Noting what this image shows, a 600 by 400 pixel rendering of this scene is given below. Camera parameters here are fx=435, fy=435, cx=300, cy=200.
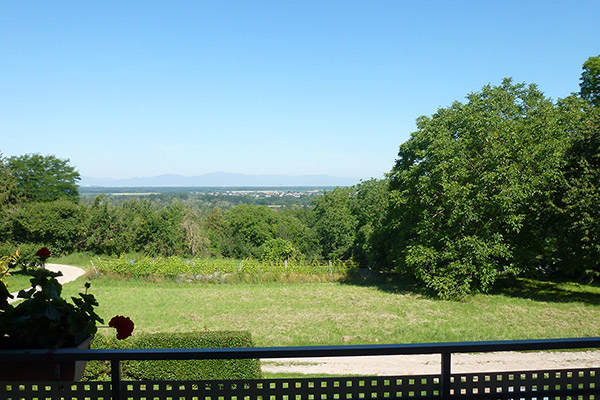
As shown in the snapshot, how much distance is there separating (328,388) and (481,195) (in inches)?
576

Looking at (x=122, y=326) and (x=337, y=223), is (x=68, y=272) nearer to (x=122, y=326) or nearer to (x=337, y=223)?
(x=337, y=223)

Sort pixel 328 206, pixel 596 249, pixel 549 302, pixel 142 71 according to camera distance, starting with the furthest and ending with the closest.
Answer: pixel 328 206 < pixel 142 71 < pixel 549 302 < pixel 596 249

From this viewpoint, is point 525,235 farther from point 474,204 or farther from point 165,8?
point 165,8

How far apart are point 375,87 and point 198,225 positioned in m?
16.7

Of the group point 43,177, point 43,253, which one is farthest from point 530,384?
point 43,177

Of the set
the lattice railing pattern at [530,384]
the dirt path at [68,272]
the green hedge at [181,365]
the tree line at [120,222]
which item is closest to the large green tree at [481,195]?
the green hedge at [181,365]

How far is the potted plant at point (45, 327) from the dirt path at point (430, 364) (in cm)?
657

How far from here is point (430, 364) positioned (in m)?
8.42

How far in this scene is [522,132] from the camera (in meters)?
15.4

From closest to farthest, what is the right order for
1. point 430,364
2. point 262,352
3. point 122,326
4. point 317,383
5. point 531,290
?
point 262,352
point 317,383
point 122,326
point 430,364
point 531,290

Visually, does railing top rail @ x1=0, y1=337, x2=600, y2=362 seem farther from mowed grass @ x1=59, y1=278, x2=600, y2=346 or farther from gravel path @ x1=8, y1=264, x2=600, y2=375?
mowed grass @ x1=59, y1=278, x2=600, y2=346

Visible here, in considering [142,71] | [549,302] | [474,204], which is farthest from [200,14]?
[549,302]

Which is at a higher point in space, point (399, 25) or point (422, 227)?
point (399, 25)

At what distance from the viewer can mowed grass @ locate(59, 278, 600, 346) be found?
10.7 m
